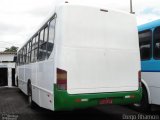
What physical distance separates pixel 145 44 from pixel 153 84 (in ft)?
4.54

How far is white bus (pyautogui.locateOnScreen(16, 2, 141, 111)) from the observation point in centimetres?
728

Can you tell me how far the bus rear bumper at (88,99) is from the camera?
281 inches

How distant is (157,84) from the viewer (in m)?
9.10

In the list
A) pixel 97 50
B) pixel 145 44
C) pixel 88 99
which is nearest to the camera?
pixel 88 99

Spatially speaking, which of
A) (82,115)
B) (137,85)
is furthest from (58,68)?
(82,115)

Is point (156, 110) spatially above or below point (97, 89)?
below

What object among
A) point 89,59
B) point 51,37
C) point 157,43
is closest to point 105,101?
point 89,59

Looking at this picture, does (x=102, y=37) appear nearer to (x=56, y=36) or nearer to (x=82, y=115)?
(x=56, y=36)

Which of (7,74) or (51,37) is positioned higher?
(51,37)

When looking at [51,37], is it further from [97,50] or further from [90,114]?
[90,114]

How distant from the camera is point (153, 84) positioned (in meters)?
9.28

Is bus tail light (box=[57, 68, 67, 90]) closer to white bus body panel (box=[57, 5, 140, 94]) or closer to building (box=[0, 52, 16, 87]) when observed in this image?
white bus body panel (box=[57, 5, 140, 94])

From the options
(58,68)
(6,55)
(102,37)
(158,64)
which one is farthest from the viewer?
(6,55)

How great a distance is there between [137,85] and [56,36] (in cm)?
254
